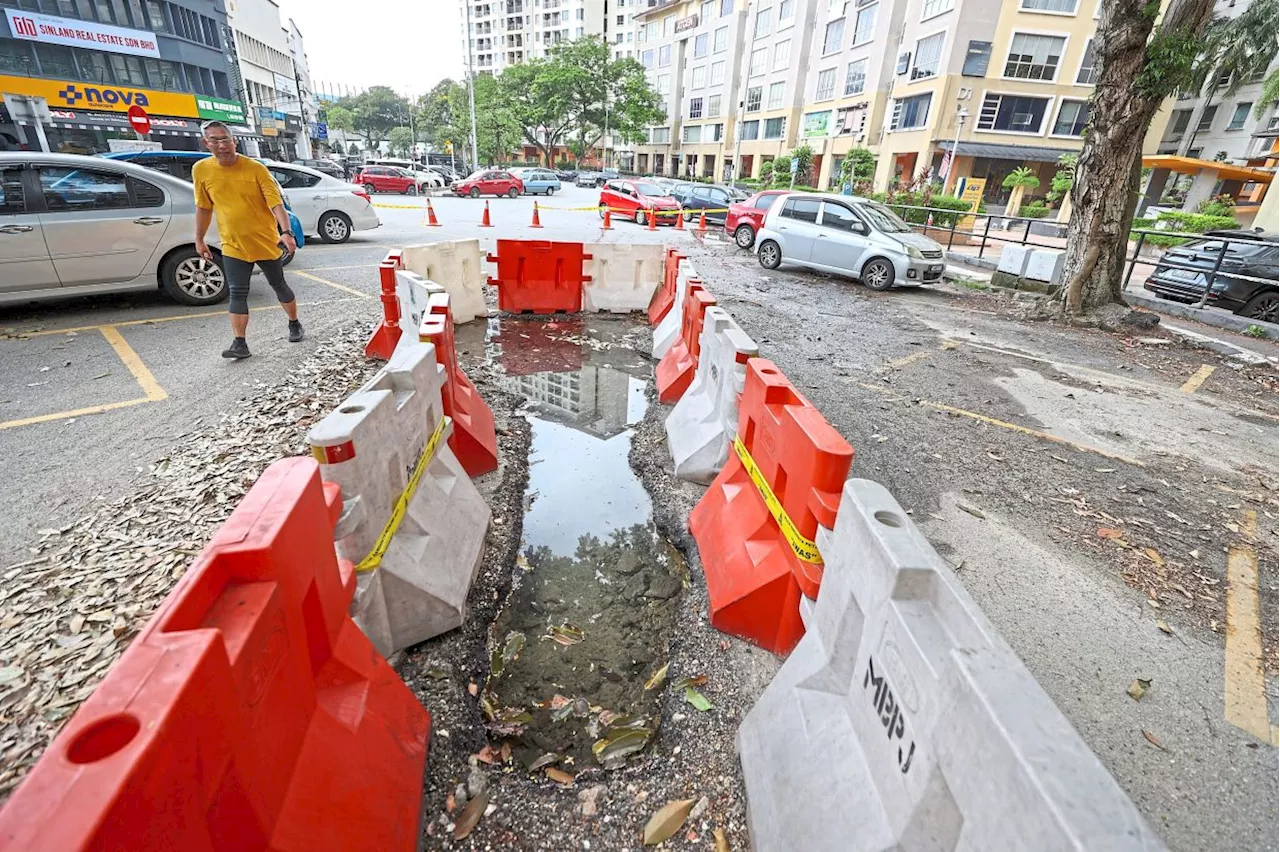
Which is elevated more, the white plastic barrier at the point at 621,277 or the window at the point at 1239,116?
the window at the point at 1239,116

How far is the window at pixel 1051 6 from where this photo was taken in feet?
102

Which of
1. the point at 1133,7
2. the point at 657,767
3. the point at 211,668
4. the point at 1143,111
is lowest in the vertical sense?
the point at 657,767

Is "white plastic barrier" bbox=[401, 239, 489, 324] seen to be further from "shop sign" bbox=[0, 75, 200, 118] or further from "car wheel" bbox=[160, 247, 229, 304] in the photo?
"shop sign" bbox=[0, 75, 200, 118]

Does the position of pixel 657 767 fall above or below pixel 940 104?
below

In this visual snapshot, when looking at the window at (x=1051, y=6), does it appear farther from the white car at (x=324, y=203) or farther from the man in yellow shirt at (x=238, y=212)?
the man in yellow shirt at (x=238, y=212)

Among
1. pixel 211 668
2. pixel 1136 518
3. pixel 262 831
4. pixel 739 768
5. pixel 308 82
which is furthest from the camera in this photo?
pixel 308 82

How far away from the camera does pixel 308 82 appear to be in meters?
87.0

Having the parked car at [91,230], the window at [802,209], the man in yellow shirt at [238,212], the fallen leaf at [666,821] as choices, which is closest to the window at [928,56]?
the window at [802,209]

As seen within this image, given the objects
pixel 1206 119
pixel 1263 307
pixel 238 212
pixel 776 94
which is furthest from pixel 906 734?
pixel 776 94

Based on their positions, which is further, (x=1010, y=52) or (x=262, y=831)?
(x=1010, y=52)

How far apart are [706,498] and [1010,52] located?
3997 centimetres

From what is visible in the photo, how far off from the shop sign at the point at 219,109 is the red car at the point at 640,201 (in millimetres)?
28982

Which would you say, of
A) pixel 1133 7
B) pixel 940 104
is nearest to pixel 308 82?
pixel 940 104

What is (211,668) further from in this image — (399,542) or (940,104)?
(940,104)
